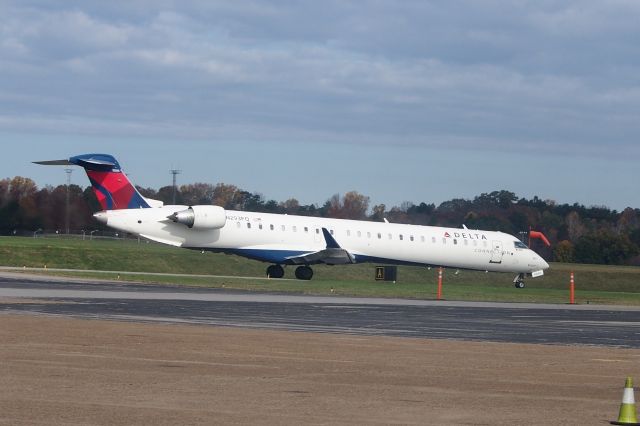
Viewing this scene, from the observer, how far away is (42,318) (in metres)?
24.2

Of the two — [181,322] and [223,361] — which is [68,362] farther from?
[181,322]

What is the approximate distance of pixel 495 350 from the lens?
20.8 m

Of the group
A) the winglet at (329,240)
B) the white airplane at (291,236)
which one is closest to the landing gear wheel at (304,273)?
the white airplane at (291,236)

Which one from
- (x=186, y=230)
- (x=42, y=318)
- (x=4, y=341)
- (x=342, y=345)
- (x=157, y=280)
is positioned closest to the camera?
(x=4, y=341)

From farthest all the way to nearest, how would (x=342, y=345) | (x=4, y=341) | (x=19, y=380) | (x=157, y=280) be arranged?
(x=157, y=280) → (x=342, y=345) → (x=4, y=341) → (x=19, y=380)

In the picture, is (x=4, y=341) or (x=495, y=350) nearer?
(x=4, y=341)

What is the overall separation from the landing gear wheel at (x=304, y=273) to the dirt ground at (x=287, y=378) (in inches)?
1359

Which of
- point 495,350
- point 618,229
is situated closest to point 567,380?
point 495,350

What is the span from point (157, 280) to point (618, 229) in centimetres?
6444

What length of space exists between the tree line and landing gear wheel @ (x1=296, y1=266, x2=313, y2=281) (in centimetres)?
3135

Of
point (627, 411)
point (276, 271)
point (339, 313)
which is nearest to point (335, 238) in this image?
point (276, 271)

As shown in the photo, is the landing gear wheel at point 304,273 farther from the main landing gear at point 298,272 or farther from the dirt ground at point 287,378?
the dirt ground at point 287,378

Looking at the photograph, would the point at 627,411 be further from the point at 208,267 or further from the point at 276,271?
the point at 208,267

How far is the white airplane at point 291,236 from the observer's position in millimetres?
53906
